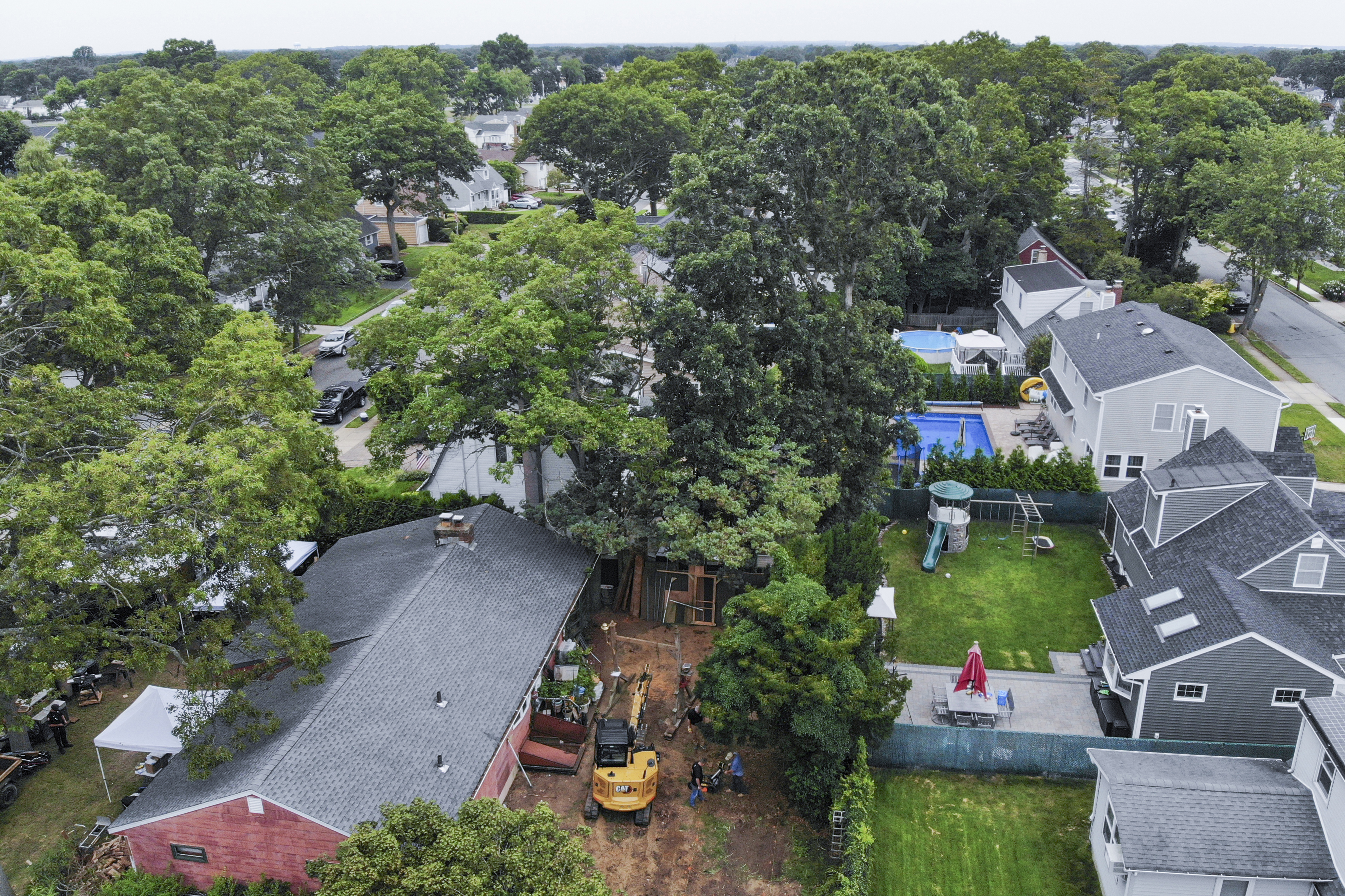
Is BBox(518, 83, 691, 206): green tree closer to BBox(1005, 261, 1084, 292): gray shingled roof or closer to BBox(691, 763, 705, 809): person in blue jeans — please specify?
BBox(1005, 261, 1084, 292): gray shingled roof

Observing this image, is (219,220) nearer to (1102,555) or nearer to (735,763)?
(735,763)

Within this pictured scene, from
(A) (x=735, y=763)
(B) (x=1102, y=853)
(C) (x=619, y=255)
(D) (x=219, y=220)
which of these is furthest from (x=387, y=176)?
(B) (x=1102, y=853)

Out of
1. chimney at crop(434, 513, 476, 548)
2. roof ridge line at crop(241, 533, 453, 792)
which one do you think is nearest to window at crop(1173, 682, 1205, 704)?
chimney at crop(434, 513, 476, 548)

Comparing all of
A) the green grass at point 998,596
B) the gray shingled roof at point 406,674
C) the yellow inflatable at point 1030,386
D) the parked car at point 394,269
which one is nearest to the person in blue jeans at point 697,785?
the gray shingled roof at point 406,674

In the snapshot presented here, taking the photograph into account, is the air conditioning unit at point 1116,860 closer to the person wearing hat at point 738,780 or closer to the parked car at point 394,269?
the person wearing hat at point 738,780

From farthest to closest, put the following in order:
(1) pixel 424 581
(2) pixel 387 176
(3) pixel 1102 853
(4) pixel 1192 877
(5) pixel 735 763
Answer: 1. (2) pixel 387 176
2. (1) pixel 424 581
3. (5) pixel 735 763
4. (3) pixel 1102 853
5. (4) pixel 1192 877
